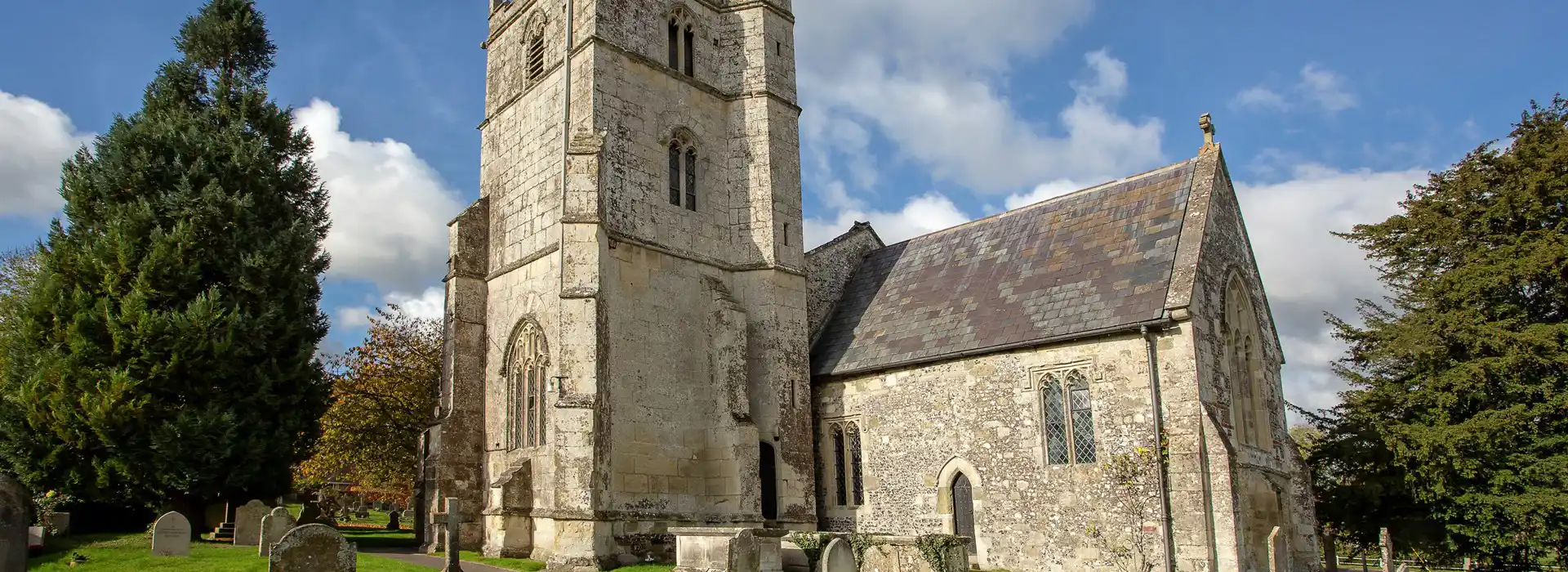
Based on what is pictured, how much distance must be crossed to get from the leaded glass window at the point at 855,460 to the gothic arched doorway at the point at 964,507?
249 cm

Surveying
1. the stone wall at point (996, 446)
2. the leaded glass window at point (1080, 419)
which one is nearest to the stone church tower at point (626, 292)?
the stone wall at point (996, 446)

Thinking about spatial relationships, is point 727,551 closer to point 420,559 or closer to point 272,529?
point 420,559

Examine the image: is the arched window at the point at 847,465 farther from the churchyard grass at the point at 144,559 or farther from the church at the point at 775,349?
the churchyard grass at the point at 144,559

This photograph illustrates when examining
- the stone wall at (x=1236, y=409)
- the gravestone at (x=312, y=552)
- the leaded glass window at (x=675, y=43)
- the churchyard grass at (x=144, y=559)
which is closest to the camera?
the gravestone at (x=312, y=552)

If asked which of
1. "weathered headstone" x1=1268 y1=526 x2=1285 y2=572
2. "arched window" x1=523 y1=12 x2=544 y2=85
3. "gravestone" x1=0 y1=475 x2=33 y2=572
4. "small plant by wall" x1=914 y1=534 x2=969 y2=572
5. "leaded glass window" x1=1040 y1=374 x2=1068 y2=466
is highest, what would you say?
"arched window" x1=523 y1=12 x2=544 y2=85

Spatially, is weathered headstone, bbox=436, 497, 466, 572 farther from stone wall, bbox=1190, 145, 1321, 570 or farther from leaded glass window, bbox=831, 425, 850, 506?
stone wall, bbox=1190, 145, 1321, 570

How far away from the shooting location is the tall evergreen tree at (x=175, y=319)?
61.6ft

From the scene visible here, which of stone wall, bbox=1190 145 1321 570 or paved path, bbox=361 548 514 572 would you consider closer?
stone wall, bbox=1190 145 1321 570

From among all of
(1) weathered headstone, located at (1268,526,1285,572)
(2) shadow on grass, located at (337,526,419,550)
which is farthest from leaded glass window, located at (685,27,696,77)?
(1) weathered headstone, located at (1268,526,1285,572)

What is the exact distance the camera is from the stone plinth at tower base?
14102 millimetres

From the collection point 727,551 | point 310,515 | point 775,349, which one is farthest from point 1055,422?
point 310,515

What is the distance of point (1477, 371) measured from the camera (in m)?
20.2

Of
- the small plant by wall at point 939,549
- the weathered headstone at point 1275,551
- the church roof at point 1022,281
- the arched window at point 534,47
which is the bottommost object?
the weathered headstone at point 1275,551

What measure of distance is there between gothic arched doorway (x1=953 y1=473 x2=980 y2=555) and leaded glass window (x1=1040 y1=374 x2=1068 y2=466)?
1822 millimetres
